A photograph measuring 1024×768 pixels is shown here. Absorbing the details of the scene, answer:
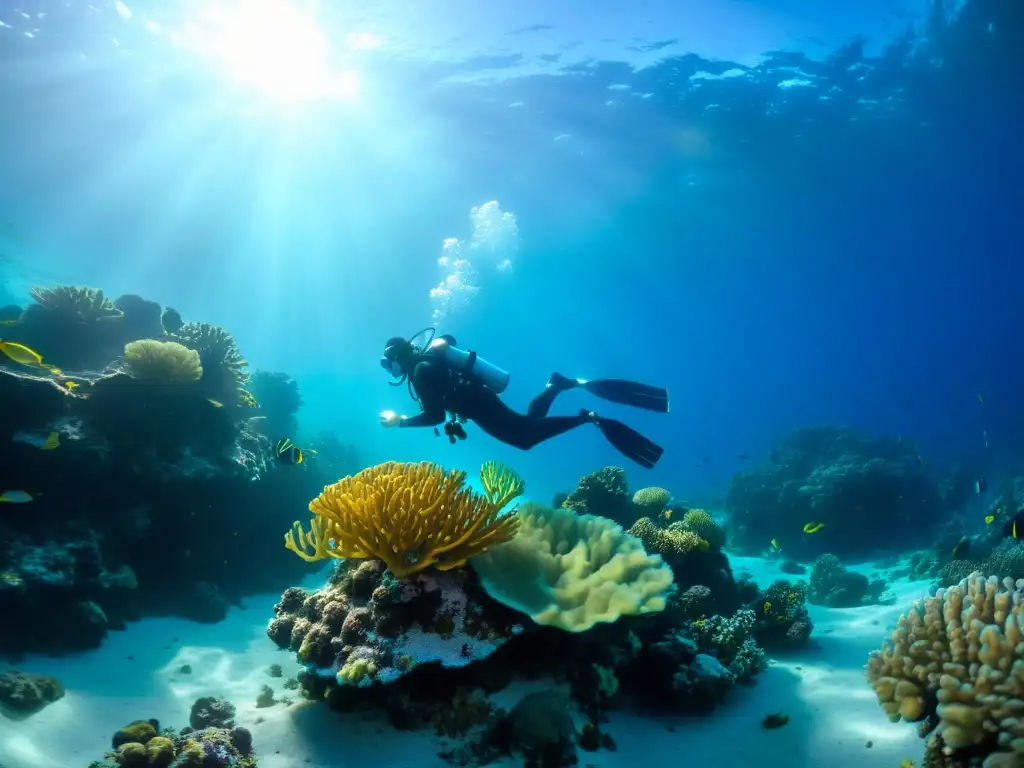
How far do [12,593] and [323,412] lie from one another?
9794cm

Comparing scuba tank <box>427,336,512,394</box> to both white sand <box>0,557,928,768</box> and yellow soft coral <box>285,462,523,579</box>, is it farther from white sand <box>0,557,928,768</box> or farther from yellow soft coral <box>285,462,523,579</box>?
white sand <box>0,557,928,768</box>

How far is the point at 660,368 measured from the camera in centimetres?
10656

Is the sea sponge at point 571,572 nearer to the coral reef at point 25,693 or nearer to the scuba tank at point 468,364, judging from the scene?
the scuba tank at point 468,364

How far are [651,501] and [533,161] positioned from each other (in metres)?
26.8

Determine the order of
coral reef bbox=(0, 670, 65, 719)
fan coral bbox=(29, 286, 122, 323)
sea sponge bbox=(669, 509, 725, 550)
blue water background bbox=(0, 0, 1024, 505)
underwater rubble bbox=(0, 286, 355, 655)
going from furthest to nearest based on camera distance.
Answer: blue water background bbox=(0, 0, 1024, 505), fan coral bbox=(29, 286, 122, 323), sea sponge bbox=(669, 509, 725, 550), underwater rubble bbox=(0, 286, 355, 655), coral reef bbox=(0, 670, 65, 719)

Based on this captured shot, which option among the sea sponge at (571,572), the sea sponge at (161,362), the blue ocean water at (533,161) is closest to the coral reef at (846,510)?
the blue ocean water at (533,161)

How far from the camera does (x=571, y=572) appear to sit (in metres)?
4.59

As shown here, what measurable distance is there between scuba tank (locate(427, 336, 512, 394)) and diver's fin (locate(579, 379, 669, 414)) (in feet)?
5.21

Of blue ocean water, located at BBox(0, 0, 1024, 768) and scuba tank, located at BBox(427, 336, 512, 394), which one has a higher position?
blue ocean water, located at BBox(0, 0, 1024, 768)

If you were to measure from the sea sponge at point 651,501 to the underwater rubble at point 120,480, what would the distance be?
6.95 metres

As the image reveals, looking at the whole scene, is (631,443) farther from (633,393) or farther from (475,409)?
(475,409)

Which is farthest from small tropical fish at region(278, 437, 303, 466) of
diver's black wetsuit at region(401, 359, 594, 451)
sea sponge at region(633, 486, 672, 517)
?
sea sponge at region(633, 486, 672, 517)

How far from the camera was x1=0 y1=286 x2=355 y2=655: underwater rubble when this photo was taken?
625 centimetres

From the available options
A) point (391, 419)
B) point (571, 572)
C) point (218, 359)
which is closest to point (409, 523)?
point (571, 572)
